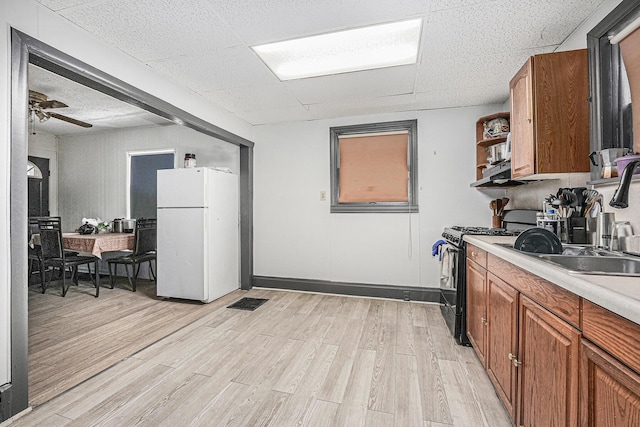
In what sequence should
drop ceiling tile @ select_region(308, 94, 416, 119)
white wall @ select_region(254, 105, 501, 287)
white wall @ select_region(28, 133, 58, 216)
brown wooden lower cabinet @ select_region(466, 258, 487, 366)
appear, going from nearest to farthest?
brown wooden lower cabinet @ select_region(466, 258, 487, 366)
drop ceiling tile @ select_region(308, 94, 416, 119)
white wall @ select_region(254, 105, 501, 287)
white wall @ select_region(28, 133, 58, 216)

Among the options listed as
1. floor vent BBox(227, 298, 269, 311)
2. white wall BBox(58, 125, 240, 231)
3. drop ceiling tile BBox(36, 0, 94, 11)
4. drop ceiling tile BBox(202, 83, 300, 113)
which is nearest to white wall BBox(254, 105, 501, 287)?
floor vent BBox(227, 298, 269, 311)

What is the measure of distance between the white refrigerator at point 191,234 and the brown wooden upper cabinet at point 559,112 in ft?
10.9

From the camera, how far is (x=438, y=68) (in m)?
2.64

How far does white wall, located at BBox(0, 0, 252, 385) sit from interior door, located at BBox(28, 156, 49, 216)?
413 centimetres

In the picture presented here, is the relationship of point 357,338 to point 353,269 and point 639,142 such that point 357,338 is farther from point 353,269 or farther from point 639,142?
point 639,142

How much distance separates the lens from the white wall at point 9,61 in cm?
157

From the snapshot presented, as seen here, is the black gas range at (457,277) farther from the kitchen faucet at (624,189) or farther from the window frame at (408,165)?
the kitchen faucet at (624,189)

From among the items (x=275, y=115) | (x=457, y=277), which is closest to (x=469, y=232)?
(x=457, y=277)

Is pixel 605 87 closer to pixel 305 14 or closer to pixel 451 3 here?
pixel 451 3

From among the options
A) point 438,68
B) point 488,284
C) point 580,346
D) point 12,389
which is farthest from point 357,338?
point 438,68

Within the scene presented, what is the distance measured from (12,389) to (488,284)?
2.81 meters

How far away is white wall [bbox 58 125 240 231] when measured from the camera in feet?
15.5

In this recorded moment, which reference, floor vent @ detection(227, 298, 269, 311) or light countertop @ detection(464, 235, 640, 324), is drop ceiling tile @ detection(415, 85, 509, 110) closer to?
light countertop @ detection(464, 235, 640, 324)

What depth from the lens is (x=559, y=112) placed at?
1.81 meters
